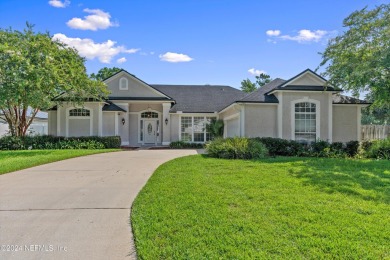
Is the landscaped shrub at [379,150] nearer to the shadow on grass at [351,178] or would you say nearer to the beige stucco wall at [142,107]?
the shadow on grass at [351,178]

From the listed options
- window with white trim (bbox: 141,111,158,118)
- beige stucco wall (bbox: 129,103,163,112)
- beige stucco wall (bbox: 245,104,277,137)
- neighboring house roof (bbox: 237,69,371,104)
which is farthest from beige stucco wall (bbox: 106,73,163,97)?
beige stucco wall (bbox: 245,104,277,137)

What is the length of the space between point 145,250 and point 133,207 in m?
2.01

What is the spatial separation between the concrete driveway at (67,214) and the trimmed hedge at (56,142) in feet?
32.7

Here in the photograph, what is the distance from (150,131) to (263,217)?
19955 millimetres

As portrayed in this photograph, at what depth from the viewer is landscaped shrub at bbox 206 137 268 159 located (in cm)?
1295

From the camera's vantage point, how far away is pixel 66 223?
4859mm

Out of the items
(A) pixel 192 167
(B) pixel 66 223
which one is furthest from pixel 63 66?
(B) pixel 66 223

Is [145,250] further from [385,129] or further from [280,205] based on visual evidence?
[385,129]

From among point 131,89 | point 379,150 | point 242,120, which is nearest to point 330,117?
point 379,150

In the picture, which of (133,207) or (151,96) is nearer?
(133,207)

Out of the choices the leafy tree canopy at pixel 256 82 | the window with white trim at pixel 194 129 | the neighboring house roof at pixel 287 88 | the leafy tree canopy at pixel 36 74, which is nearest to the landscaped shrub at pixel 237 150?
the neighboring house roof at pixel 287 88

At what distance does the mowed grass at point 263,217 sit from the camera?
3645mm

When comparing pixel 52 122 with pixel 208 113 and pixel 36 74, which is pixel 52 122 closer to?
pixel 36 74

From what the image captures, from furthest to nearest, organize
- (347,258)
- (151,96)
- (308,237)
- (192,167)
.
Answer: (151,96), (192,167), (308,237), (347,258)
